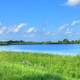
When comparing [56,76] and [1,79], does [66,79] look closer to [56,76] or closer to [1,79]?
[56,76]

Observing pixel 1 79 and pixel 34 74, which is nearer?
pixel 1 79

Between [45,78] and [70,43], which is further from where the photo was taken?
[70,43]

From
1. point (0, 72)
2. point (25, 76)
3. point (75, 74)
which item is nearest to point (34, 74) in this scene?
point (25, 76)

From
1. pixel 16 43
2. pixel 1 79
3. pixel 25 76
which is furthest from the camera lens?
pixel 16 43

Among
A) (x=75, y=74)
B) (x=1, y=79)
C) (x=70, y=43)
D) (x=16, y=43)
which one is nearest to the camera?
(x=1, y=79)

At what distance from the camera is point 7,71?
17.6 meters

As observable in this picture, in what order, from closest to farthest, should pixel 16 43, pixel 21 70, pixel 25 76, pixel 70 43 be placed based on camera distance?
1. pixel 25 76
2. pixel 21 70
3. pixel 70 43
4. pixel 16 43

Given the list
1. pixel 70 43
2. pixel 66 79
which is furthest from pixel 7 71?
pixel 70 43

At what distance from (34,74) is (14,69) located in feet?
6.03

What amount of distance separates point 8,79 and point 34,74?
1978mm

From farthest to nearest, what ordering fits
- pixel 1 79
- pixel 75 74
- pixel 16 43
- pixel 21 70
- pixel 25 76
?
pixel 16 43 < pixel 75 74 < pixel 21 70 < pixel 25 76 < pixel 1 79

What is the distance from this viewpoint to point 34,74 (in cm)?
1730

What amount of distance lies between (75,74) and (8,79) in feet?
21.4

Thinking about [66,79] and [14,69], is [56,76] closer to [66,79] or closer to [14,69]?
[66,79]
